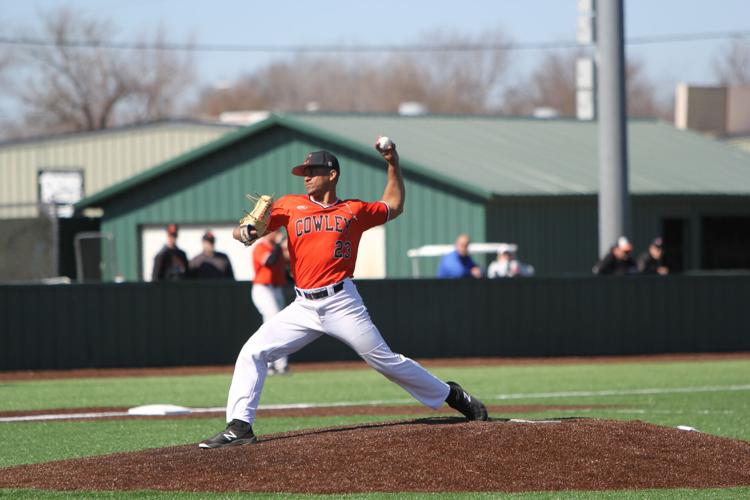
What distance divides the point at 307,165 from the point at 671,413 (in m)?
5.94

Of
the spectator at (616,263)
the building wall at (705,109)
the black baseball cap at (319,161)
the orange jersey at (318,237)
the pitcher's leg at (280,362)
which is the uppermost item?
the building wall at (705,109)

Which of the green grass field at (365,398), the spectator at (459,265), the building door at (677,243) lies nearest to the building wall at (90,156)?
the building door at (677,243)

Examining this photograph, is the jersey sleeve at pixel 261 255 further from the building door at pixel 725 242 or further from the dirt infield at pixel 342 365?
Answer: the building door at pixel 725 242

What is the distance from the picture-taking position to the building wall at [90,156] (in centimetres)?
3969

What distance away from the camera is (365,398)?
15.5 meters

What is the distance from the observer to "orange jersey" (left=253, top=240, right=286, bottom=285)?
17938 millimetres

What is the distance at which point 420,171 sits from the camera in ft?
94.0

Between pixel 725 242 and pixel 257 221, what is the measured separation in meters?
26.1

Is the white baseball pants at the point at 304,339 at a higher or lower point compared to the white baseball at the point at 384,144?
lower

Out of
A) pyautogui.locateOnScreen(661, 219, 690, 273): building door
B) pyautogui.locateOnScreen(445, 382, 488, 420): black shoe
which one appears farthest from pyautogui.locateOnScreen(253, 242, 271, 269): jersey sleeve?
pyautogui.locateOnScreen(661, 219, 690, 273): building door

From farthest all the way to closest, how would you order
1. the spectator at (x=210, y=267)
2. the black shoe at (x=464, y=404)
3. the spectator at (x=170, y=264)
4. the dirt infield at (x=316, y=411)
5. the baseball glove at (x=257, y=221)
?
the spectator at (x=210, y=267)
the spectator at (x=170, y=264)
the dirt infield at (x=316, y=411)
the black shoe at (x=464, y=404)
the baseball glove at (x=257, y=221)

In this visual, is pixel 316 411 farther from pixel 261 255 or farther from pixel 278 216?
pixel 278 216

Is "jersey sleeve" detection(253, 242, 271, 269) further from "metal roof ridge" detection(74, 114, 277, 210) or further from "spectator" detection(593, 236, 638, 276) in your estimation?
"metal roof ridge" detection(74, 114, 277, 210)

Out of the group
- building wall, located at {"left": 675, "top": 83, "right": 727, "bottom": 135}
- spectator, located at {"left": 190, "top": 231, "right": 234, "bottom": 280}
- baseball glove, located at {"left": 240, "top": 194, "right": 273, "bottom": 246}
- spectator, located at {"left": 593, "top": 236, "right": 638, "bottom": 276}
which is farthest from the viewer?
building wall, located at {"left": 675, "top": 83, "right": 727, "bottom": 135}
